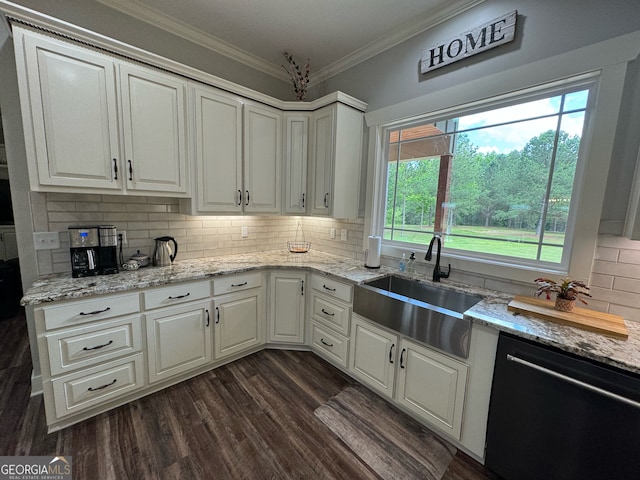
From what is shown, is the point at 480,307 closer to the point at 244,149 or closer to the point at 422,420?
the point at 422,420

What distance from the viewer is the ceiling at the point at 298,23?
1976mm

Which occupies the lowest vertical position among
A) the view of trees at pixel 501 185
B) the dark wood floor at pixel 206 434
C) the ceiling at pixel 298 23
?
the dark wood floor at pixel 206 434

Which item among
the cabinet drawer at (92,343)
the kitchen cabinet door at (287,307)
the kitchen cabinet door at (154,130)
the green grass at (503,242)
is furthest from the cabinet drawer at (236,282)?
the green grass at (503,242)

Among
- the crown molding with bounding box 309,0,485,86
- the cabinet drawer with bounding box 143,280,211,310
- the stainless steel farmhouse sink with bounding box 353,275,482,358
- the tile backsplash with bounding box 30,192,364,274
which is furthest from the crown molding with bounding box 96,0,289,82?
the stainless steel farmhouse sink with bounding box 353,275,482,358

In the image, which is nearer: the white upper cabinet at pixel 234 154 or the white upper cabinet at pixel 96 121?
the white upper cabinet at pixel 96 121

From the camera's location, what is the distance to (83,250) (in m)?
1.81

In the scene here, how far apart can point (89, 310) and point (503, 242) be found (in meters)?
2.88

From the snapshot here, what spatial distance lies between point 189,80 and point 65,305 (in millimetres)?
1835

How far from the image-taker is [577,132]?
161cm

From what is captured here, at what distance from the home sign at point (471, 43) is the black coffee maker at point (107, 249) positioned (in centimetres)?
277

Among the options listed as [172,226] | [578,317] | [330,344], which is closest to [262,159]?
[172,226]

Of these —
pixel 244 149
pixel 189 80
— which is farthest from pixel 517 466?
pixel 189 80

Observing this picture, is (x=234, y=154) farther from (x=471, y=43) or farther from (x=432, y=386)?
(x=432, y=386)

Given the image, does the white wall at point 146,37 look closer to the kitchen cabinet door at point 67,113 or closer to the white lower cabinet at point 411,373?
the kitchen cabinet door at point 67,113
